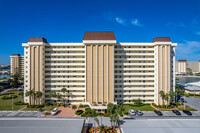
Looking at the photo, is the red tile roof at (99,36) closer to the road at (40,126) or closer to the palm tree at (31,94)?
the palm tree at (31,94)

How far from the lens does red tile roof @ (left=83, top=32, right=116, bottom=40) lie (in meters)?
45.2

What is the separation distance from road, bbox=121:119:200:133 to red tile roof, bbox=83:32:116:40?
3204 centimetres

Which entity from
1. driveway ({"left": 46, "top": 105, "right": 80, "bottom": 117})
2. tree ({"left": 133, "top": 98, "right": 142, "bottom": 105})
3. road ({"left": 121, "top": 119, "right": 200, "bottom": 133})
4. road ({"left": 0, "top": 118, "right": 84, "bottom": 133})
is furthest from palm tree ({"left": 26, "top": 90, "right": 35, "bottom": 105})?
tree ({"left": 133, "top": 98, "right": 142, "bottom": 105})

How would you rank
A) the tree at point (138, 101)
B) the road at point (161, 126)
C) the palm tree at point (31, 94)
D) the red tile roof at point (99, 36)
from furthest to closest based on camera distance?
1. the tree at point (138, 101)
2. the red tile roof at point (99, 36)
3. the palm tree at point (31, 94)
4. the road at point (161, 126)

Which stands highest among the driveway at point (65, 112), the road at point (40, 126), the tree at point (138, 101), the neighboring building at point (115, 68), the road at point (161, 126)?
the neighboring building at point (115, 68)

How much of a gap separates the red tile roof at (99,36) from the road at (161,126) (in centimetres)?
3204

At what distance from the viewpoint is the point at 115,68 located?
48.2m

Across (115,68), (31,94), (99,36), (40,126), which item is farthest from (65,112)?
(99,36)

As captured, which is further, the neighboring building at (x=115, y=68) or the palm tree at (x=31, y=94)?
the neighboring building at (x=115, y=68)

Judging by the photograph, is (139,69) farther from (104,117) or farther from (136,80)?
(104,117)

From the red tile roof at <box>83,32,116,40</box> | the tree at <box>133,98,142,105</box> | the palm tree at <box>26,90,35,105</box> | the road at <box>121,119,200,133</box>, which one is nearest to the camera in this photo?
the road at <box>121,119,200,133</box>

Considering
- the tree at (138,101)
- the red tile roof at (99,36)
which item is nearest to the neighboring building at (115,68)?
the red tile roof at (99,36)

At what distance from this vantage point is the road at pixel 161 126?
887 inches

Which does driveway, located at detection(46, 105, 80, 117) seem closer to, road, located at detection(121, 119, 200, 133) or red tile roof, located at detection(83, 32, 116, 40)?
road, located at detection(121, 119, 200, 133)
